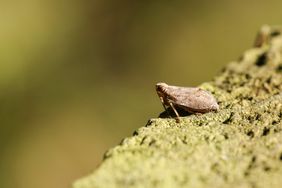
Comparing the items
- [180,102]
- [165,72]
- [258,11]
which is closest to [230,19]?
[258,11]

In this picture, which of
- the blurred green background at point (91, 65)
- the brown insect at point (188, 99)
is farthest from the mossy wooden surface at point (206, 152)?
the blurred green background at point (91, 65)

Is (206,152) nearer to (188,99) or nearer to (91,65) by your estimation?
(188,99)

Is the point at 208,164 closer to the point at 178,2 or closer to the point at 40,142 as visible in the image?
the point at 40,142

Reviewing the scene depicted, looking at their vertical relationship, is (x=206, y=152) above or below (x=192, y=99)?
below

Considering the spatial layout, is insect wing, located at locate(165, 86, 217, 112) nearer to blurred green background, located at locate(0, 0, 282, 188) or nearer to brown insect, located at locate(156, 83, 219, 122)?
brown insect, located at locate(156, 83, 219, 122)

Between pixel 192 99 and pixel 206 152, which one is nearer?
pixel 206 152

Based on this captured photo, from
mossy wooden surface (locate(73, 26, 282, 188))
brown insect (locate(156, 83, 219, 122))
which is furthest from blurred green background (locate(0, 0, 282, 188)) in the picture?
mossy wooden surface (locate(73, 26, 282, 188))

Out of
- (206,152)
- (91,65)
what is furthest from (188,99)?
(91,65)
